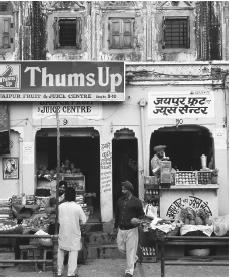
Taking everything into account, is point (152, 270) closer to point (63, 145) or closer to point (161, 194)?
point (161, 194)

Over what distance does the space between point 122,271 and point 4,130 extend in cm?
537

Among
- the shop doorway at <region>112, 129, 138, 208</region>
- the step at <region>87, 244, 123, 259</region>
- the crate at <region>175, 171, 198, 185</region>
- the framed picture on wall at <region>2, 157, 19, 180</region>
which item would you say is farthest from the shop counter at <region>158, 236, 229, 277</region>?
the shop doorway at <region>112, 129, 138, 208</region>

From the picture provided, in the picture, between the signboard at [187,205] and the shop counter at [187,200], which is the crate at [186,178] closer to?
the shop counter at [187,200]

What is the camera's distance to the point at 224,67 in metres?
12.7

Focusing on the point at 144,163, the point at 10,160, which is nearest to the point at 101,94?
the point at 144,163

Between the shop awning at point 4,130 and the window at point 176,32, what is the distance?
4727 mm

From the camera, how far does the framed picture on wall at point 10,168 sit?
12727mm

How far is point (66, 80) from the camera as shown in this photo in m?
12.5

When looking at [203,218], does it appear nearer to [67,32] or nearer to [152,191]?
[152,191]

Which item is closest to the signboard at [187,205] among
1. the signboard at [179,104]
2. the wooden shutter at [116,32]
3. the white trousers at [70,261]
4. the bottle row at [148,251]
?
the bottle row at [148,251]

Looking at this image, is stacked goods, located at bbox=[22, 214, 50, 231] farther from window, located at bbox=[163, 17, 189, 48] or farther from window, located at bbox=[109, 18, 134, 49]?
window, located at bbox=[163, 17, 189, 48]

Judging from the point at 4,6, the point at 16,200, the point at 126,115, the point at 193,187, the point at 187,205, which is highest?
the point at 4,6

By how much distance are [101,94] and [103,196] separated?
2720mm

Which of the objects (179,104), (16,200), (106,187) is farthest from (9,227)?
(179,104)
